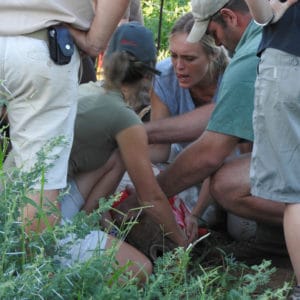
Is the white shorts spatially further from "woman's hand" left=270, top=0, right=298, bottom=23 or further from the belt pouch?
"woman's hand" left=270, top=0, right=298, bottom=23

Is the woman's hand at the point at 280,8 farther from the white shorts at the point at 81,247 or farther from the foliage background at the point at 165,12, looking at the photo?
the foliage background at the point at 165,12

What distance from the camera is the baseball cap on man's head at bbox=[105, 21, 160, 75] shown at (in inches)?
159

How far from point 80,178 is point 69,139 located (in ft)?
1.95

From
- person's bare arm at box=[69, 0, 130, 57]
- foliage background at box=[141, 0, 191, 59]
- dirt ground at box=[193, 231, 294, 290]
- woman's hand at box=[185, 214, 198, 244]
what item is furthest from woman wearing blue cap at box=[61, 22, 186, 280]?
foliage background at box=[141, 0, 191, 59]

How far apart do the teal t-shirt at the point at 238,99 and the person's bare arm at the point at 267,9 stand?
2.04 ft

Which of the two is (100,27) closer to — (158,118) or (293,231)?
(293,231)

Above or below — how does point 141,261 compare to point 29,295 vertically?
below

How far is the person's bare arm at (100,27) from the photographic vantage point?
348 cm

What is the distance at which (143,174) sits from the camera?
3912 millimetres

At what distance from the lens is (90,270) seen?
2.90 m

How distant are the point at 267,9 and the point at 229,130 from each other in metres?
0.80

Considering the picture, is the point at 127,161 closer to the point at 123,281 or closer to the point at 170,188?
the point at 170,188

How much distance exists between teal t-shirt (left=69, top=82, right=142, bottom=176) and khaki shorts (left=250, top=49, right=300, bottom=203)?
71 centimetres

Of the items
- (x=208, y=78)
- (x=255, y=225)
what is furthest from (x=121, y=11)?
(x=255, y=225)
